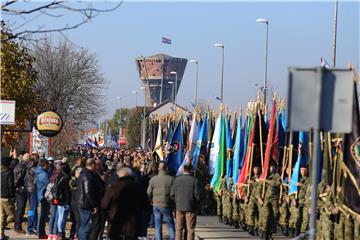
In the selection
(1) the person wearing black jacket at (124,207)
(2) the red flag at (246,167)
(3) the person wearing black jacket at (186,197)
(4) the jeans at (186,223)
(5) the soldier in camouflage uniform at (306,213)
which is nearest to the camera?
(1) the person wearing black jacket at (124,207)

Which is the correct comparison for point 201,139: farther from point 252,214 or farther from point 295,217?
point 295,217

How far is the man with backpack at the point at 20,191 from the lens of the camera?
20766mm

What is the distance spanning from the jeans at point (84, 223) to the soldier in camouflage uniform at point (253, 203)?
5610mm

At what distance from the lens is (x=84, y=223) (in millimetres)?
17078

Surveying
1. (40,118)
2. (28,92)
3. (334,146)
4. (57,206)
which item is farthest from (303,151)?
(28,92)

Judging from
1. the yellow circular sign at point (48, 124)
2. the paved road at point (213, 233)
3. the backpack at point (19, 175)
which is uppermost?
the yellow circular sign at point (48, 124)

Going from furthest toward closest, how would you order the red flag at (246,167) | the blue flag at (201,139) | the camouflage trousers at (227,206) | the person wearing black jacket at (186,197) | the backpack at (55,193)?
the blue flag at (201,139) < the camouflage trousers at (227,206) < the red flag at (246,167) < the backpack at (55,193) < the person wearing black jacket at (186,197)

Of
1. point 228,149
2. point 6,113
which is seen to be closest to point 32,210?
point 6,113

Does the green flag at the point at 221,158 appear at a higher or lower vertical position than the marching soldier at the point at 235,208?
higher

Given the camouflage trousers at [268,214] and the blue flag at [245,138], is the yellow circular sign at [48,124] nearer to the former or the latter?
the blue flag at [245,138]

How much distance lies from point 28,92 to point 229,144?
7.28 meters

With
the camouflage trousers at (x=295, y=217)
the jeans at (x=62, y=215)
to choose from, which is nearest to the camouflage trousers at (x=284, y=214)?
the camouflage trousers at (x=295, y=217)

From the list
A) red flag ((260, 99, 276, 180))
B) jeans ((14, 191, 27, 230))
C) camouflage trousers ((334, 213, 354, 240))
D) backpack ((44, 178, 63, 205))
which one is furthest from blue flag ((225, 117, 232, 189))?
camouflage trousers ((334, 213, 354, 240))

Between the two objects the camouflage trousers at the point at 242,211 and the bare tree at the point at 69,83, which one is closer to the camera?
the camouflage trousers at the point at 242,211
